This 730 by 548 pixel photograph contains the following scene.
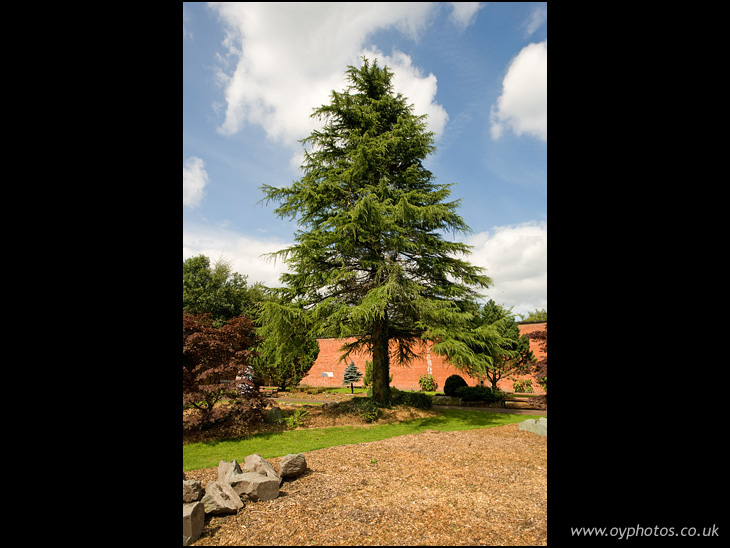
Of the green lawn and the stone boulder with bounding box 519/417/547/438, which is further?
the stone boulder with bounding box 519/417/547/438

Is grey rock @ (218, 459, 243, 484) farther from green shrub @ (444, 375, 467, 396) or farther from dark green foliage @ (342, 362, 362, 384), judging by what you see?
dark green foliage @ (342, 362, 362, 384)

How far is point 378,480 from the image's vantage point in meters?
5.55

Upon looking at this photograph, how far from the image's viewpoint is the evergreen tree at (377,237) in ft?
38.0

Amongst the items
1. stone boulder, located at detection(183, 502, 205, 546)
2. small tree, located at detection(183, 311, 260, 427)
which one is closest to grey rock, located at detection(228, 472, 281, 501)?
stone boulder, located at detection(183, 502, 205, 546)

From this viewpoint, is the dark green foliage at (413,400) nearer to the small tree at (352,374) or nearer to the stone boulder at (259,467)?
the stone boulder at (259,467)

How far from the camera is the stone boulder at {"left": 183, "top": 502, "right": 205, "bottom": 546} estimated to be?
11.9ft

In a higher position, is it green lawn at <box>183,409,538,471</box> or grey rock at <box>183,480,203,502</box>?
grey rock at <box>183,480,203,502</box>

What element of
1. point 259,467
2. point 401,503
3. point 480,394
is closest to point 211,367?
point 259,467

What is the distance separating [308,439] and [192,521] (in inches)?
212

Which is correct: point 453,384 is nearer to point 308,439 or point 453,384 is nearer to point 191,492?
point 308,439

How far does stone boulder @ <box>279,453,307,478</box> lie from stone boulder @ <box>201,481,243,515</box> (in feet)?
3.25

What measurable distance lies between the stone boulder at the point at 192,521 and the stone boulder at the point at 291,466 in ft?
5.20

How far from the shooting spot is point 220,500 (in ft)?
13.8
